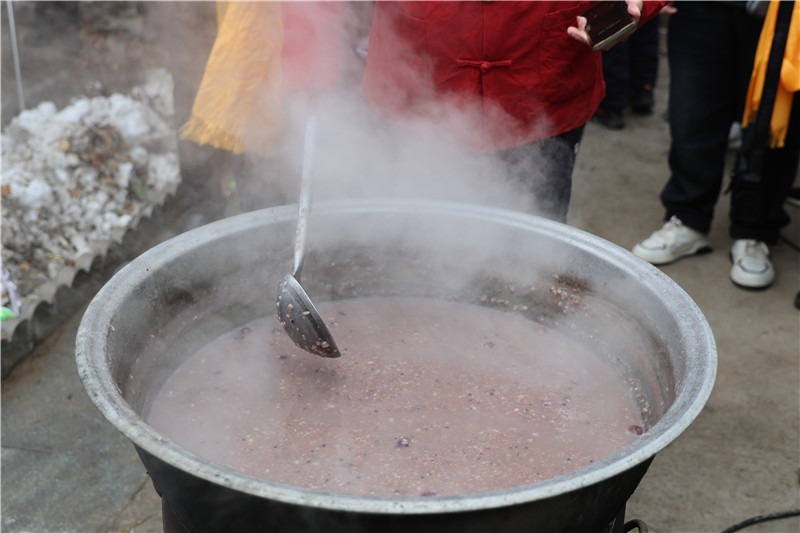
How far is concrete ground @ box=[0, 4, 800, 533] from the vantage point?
2.26 meters

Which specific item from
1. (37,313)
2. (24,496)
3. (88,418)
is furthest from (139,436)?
(37,313)

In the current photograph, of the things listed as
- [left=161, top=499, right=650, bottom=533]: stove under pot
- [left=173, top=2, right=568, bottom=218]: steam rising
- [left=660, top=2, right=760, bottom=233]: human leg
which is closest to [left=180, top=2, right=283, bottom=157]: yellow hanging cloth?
[left=173, top=2, right=568, bottom=218]: steam rising

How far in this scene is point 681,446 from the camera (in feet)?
8.36

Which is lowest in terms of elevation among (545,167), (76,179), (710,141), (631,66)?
(631,66)

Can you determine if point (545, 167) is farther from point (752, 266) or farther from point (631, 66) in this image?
point (631, 66)

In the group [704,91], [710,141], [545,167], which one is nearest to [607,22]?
[545,167]

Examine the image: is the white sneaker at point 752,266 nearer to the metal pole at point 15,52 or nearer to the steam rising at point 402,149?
the steam rising at point 402,149

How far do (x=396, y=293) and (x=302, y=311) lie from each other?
0.49 meters

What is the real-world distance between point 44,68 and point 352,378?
10.9 feet

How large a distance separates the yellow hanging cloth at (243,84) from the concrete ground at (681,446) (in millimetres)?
787

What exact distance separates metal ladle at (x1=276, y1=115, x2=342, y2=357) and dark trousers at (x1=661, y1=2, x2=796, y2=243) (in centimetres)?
231

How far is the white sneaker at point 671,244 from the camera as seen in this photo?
362cm

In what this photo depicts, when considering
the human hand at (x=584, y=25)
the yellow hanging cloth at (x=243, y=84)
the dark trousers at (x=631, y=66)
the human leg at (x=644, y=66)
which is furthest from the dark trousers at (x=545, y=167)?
the human leg at (x=644, y=66)

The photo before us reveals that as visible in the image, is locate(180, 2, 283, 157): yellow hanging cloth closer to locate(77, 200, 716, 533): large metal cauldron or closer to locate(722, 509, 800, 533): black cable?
locate(77, 200, 716, 533): large metal cauldron
